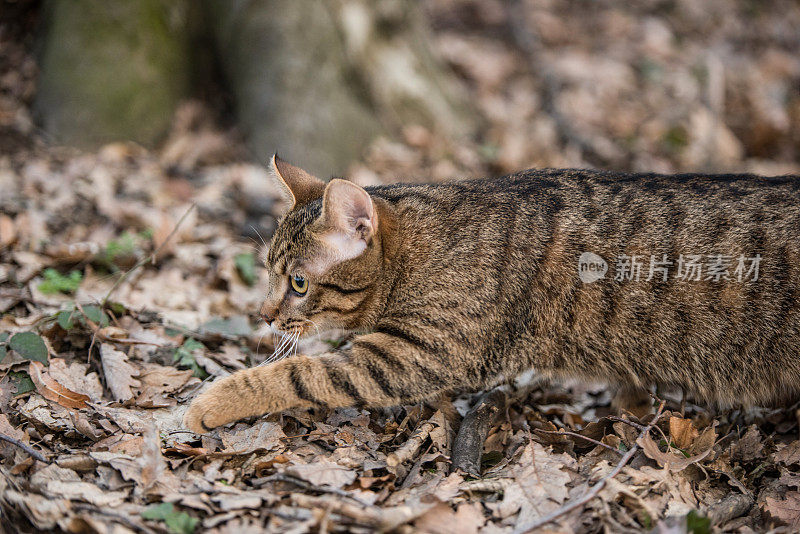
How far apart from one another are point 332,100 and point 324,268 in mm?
3342

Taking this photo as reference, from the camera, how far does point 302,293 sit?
12.4ft

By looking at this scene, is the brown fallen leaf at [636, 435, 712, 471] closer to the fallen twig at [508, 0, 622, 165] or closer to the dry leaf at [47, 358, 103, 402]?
the dry leaf at [47, 358, 103, 402]

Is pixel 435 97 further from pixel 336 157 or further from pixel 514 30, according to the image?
pixel 514 30

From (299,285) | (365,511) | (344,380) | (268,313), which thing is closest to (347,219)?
(299,285)

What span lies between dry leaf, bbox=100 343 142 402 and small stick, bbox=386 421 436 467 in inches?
59.7

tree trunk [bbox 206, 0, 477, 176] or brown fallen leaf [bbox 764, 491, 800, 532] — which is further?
tree trunk [bbox 206, 0, 477, 176]

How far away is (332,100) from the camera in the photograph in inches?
259

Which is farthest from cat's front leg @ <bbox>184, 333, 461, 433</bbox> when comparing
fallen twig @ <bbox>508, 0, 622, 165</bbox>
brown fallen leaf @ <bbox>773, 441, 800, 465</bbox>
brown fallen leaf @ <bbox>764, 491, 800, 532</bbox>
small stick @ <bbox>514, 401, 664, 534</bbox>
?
fallen twig @ <bbox>508, 0, 622, 165</bbox>

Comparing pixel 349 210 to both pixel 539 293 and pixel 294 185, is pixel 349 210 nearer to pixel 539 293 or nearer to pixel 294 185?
pixel 294 185

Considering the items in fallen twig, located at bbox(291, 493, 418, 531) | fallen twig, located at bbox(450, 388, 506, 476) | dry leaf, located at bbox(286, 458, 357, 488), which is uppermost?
fallen twig, located at bbox(291, 493, 418, 531)

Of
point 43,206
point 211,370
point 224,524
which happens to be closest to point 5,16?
point 43,206

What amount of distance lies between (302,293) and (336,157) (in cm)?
303

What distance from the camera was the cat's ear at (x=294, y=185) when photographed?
4.02 m

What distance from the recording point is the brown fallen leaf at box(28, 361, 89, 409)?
339 centimetres
